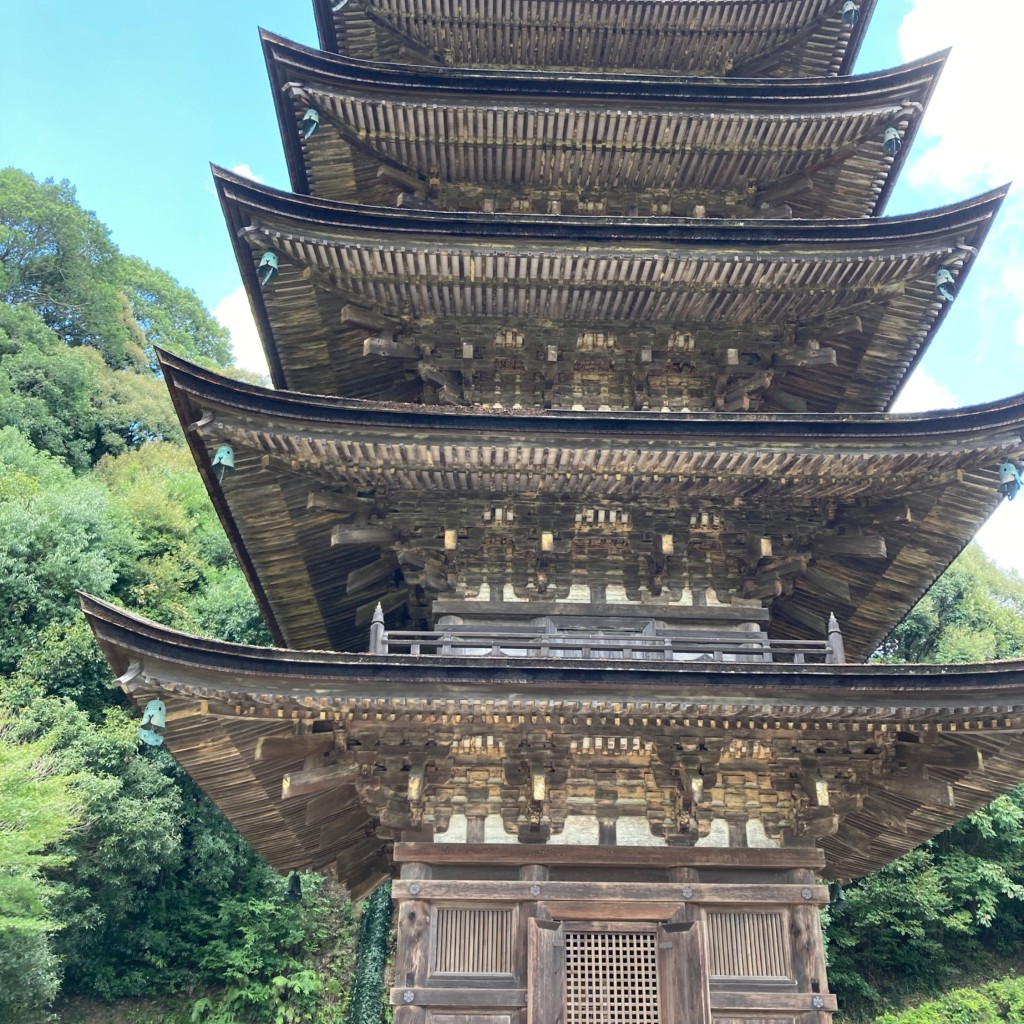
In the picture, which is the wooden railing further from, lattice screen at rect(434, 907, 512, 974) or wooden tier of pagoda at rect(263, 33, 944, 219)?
wooden tier of pagoda at rect(263, 33, 944, 219)

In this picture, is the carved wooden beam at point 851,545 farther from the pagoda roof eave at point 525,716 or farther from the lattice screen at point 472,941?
the lattice screen at point 472,941

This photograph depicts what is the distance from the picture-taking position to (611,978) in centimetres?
973

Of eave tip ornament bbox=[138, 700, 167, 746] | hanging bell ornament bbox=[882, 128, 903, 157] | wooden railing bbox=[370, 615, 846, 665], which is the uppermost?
hanging bell ornament bbox=[882, 128, 903, 157]

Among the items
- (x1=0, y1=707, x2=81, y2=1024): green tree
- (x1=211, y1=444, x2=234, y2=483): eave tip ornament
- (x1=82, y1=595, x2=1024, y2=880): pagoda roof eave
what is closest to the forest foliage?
(x1=0, y1=707, x2=81, y2=1024): green tree

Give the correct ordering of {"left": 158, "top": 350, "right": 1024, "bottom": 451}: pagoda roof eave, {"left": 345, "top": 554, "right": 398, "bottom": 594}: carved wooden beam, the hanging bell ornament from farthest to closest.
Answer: the hanging bell ornament → {"left": 345, "top": 554, "right": 398, "bottom": 594}: carved wooden beam → {"left": 158, "top": 350, "right": 1024, "bottom": 451}: pagoda roof eave

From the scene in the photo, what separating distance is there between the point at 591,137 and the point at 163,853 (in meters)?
23.4

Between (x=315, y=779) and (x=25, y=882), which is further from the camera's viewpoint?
(x=25, y=882)

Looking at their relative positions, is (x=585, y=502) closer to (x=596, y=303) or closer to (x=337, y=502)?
(x=596, y=303)

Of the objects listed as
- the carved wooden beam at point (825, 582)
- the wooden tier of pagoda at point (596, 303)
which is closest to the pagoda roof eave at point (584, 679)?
the carved wooden beam at point (825, 582)

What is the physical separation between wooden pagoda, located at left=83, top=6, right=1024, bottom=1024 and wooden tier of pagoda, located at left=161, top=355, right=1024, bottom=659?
5 centimetres

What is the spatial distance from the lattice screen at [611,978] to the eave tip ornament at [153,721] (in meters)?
4.81

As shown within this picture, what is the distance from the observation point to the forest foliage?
950 inches

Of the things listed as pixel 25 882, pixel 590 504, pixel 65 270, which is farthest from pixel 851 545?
pixel 65 270

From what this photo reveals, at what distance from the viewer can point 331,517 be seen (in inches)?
478
